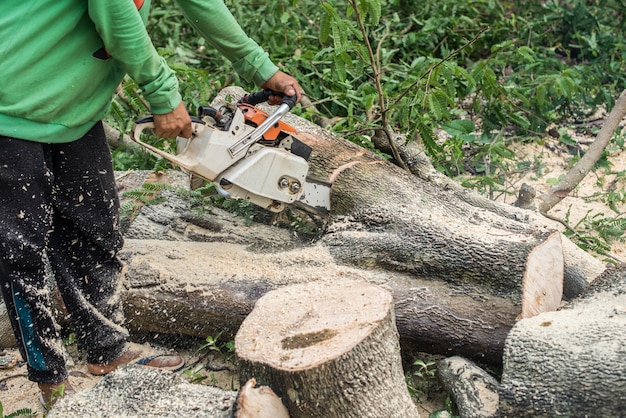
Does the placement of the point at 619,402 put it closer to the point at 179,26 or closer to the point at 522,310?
the point at 522,310

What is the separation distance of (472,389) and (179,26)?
4113 millimetres

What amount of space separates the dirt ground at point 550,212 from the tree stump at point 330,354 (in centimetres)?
49

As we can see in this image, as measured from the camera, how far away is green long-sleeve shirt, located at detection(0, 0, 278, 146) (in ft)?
7.18

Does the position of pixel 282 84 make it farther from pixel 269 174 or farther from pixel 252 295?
pixel 252 295

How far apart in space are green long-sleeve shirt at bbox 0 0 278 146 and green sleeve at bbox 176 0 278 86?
0.92ft

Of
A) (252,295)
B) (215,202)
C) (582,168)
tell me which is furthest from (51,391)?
(582,168)

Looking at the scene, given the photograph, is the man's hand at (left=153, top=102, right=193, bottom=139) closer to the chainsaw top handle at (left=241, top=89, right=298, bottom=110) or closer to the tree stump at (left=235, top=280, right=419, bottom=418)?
the chainsaw top handle at (left=241, top=89, right=298, bottom=110)

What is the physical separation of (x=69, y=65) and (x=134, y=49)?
218 millimetres

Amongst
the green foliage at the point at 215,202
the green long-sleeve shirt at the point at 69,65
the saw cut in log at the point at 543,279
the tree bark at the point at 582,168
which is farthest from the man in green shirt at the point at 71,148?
the tree bark at the point at 582,168

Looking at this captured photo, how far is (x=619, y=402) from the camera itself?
2.04m

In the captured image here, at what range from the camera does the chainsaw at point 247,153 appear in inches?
112

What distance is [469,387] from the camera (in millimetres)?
2512

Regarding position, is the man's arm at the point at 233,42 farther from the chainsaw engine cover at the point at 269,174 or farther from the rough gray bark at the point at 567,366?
the rough gray bark at the point at 567,366

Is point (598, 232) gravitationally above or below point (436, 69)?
below
